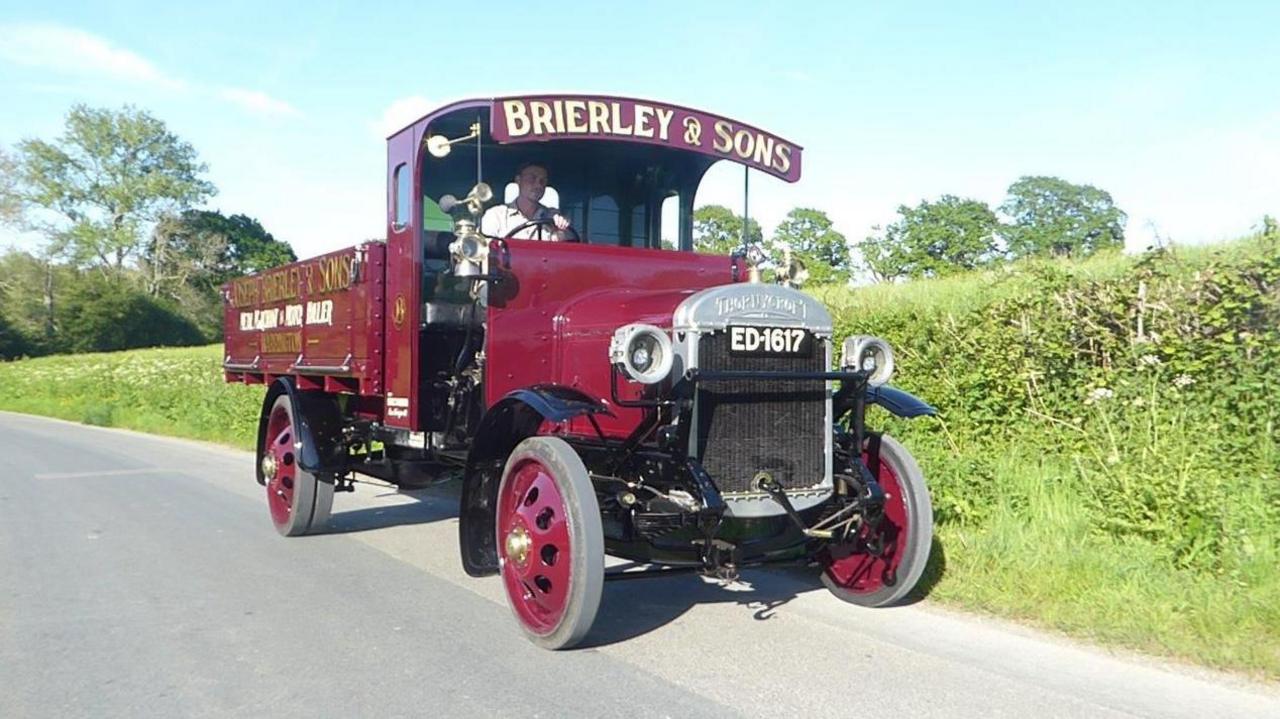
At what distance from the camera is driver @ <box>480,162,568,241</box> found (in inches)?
239

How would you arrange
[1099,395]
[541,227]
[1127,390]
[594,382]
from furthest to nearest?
[1099,395] → [1127,390] → [541,227] → [594,382]

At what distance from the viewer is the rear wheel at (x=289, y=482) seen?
724cm

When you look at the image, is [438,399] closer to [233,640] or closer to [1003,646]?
[233,640]

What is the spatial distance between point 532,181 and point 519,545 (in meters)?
2.60

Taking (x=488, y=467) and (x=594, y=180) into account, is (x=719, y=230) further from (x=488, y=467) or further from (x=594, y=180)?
(x=488, y=467)

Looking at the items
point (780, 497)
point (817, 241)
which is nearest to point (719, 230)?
point (780, 497)

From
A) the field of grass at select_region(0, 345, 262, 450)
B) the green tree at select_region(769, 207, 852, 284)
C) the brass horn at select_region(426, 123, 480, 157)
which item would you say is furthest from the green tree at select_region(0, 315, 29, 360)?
the brass horn at select_region(426, 123, 480, 157)

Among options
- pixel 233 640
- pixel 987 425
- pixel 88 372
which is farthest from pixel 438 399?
pixel 88 372

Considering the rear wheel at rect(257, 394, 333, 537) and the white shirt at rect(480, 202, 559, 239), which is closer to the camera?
the white shirt at rect(480, 202, 559, 239)

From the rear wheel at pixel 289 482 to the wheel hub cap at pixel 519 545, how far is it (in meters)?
2.88

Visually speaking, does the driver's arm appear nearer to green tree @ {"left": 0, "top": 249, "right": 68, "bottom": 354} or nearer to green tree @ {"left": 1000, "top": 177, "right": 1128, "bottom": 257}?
green tree @ {"left": 1000, "top": 177, "right": 1128, "bottom": 257}

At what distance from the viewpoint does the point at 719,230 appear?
792 cm

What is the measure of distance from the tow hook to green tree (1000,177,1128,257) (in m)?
19.0

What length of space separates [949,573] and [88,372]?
Result: 32.9 m
